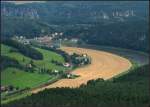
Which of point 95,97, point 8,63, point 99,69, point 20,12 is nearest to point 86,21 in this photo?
point 20,12

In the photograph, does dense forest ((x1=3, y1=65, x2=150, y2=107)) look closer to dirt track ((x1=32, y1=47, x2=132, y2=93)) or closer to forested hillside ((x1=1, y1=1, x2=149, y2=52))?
dirt track ((x1=32, y1=47, x2=132, y2=93))

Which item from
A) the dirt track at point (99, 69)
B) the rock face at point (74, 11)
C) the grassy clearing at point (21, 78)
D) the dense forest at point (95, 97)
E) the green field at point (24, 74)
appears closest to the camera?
the dense forest at point (95, 97)

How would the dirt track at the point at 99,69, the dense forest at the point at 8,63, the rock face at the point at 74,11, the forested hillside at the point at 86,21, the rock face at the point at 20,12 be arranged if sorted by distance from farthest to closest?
the rock face at the point at 20,12 → the rock face at the point at 74,11 → the forested hillside at the point at 86,21 → the dense forest at the point at 8,63 → the dirt track at the point at 99,69

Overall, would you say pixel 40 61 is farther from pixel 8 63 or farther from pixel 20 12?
pixel 20 12

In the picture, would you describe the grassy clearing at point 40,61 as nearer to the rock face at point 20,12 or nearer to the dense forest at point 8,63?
the dense forest at point 8,63

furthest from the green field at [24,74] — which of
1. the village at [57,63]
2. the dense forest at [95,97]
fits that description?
the dense forest at [95,97]

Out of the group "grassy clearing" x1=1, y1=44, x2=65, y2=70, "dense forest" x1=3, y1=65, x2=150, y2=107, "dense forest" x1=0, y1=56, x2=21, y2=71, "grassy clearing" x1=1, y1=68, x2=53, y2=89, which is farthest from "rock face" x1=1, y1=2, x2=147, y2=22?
"dense forest" x1=3, y1=65, x2=150, y2=107

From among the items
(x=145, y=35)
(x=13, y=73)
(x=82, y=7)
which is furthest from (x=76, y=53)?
(x=82, y=7)

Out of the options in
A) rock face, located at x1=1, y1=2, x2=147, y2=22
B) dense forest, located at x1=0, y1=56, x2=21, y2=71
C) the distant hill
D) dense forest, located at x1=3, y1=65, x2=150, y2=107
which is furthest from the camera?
rock face, located at x1=1, y1=2, x2=147, y2=22

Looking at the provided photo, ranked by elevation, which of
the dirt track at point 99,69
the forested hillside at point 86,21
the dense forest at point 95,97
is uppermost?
the forested hillside at point 86,21
